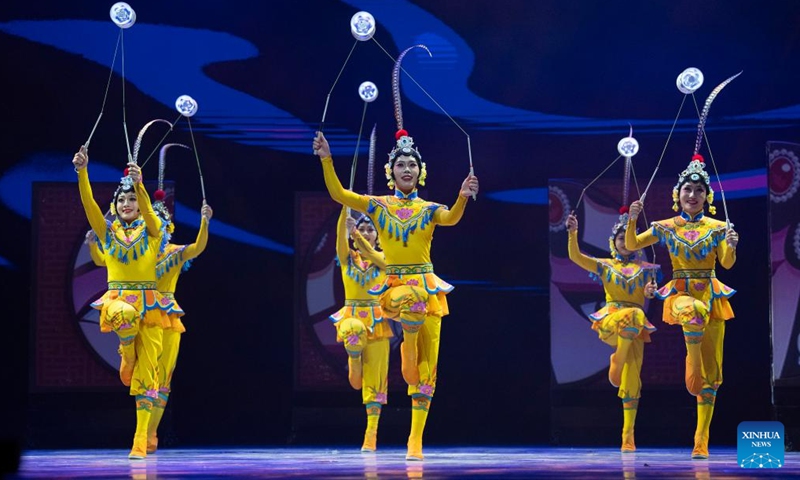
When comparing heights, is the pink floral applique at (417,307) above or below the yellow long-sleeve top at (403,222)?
below

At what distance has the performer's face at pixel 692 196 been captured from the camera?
641cm

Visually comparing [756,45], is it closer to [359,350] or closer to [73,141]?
[359,350]

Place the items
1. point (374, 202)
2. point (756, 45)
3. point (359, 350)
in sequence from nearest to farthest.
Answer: point (374, 202), point (359, 350), point (756, 45)

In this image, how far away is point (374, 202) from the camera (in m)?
6.02

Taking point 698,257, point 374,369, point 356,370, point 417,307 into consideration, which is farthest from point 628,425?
point 417,307

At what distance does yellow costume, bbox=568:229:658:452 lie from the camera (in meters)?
6.83

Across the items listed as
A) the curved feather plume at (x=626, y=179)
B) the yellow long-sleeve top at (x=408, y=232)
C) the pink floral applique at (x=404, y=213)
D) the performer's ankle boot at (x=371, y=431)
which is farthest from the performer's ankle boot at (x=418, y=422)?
the curved feather plume at (x=626, y=179)

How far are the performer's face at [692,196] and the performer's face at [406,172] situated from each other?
60.5 inches

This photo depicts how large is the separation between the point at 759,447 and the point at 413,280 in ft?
6.08

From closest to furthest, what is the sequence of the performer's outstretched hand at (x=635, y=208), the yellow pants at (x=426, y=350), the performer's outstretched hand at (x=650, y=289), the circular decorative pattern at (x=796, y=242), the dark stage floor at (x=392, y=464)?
the dark stage floor at (x=392, y=464), the yellow pants at (x=426, y=350), the performer's outstretched hand at (x=635, y=208), the performer's outstretched hand at (x=650, y=289), the circular decorative pattern at (x=796, y=242)

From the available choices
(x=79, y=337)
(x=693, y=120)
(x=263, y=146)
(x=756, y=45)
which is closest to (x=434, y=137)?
(x=263, y=146)

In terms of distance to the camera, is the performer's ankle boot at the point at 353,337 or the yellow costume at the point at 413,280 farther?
the performer's ankle boot at the point at 353,337

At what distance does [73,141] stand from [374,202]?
292 centimetres

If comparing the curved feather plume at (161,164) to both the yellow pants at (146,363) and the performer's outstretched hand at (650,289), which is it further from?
the performer's outstretched hand at (650,289)
